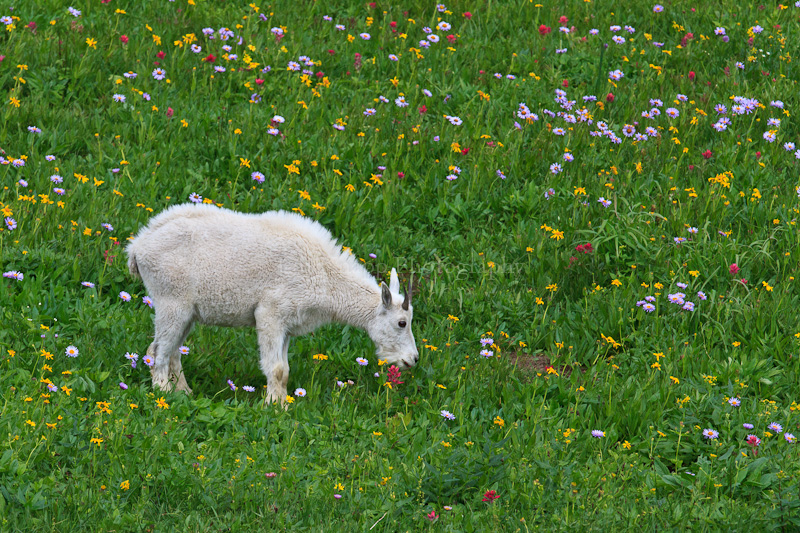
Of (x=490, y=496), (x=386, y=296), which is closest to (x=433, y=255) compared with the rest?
(x=386, y=296)

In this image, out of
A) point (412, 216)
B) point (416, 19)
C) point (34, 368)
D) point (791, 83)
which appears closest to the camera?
point (34, 368)

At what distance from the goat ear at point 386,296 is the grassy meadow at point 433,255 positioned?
20.1 inches

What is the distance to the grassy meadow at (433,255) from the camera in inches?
203

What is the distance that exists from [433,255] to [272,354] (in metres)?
2.56

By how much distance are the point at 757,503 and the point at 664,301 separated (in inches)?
105

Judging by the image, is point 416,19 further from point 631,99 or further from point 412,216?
point 412,216

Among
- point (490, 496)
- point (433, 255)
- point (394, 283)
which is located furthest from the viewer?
point (433, 255)

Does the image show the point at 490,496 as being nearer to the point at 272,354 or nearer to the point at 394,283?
the point at 272,354

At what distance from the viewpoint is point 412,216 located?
9016 mm

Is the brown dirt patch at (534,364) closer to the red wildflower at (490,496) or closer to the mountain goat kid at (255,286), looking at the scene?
the mountain goat kid at (255,286)

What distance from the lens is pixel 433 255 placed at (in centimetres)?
860

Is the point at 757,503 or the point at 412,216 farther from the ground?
the point at 757,503

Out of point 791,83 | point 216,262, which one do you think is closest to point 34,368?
point 216,262

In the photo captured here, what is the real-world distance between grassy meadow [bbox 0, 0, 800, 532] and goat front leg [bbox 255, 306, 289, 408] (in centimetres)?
23
